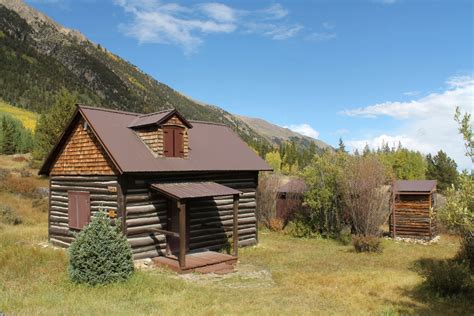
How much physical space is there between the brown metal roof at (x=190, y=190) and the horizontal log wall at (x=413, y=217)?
1387 centimetres

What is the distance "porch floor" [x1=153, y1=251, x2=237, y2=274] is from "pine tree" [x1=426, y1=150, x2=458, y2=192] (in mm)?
47584

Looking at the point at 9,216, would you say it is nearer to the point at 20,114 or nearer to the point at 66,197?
the point at 66,197

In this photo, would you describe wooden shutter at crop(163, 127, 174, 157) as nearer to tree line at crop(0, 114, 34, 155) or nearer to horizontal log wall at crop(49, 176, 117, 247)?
horizontal log wall at crop(49, 176, 117, 247)

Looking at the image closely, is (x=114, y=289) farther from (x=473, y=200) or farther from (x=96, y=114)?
(x=473, y=200)

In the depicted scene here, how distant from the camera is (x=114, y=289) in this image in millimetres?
12273

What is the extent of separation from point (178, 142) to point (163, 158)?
111 centimetres

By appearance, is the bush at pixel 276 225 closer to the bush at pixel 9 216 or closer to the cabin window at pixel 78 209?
the cabin window at pixel 78 209

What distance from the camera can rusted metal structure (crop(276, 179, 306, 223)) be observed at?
28156 millimetres

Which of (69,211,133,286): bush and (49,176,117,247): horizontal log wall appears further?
(49,176,117,247): horizontal log wall

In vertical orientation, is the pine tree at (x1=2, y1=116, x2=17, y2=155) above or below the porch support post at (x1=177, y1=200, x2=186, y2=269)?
→ above

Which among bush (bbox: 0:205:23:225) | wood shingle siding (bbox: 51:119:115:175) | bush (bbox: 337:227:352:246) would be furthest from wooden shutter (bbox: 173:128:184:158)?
bush (bbox: 0:205:23:225)

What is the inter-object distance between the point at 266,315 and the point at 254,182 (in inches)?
478

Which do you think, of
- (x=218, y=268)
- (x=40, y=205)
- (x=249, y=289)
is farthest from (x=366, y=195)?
(x=40, y=205)

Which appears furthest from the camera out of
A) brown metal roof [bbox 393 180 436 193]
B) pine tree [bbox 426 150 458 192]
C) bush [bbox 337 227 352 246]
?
pine tree [bbox 426 150 458 192]
